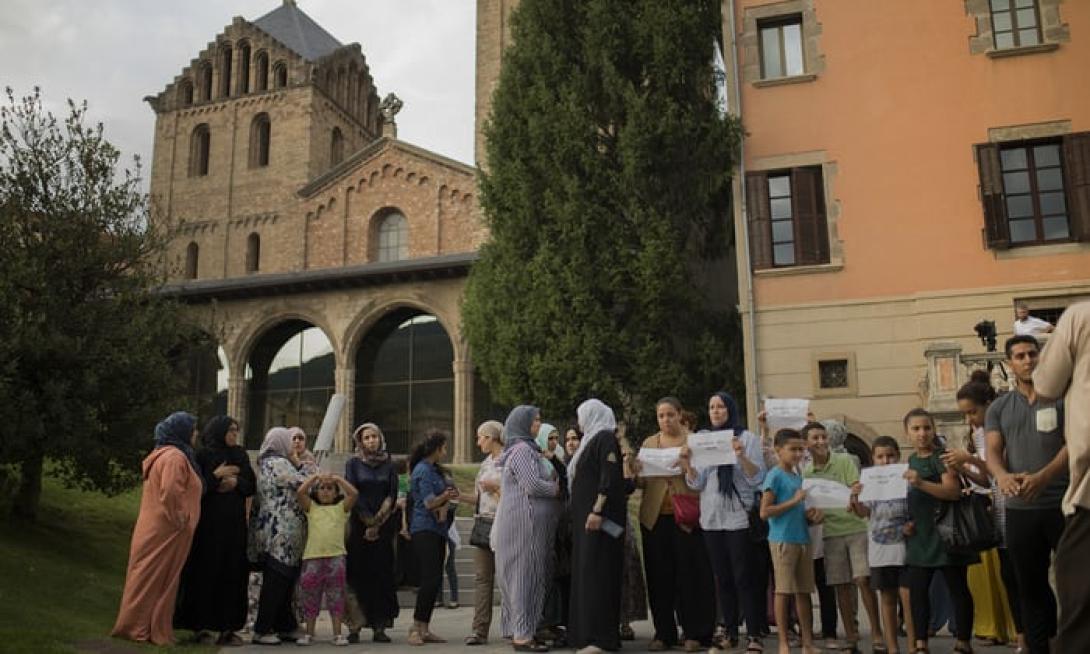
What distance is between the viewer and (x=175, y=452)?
24.3 ft

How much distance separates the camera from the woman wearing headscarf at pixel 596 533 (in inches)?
260

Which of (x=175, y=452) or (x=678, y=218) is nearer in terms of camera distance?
(x=175, y=452)

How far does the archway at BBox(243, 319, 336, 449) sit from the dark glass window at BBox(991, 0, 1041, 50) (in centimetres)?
2052

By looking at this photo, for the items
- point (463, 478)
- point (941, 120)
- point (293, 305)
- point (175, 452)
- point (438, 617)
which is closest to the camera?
point (175, 452)

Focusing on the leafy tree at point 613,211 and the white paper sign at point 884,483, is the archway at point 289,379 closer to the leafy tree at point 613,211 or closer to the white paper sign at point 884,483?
the leafy tree at point 613,211

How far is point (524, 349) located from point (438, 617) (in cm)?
749

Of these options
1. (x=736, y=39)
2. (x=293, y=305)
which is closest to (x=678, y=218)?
(x=736, y=39)

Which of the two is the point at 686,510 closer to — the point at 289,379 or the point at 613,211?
the point at 613,211

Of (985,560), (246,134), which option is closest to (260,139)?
(246,134)

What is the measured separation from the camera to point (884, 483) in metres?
6.51

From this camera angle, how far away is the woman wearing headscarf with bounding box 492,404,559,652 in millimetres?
6930

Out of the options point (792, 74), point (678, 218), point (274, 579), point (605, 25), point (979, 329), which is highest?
point (605, 25)

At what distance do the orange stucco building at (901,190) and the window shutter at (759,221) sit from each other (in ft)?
0.08

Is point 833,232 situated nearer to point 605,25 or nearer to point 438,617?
point 605,25
